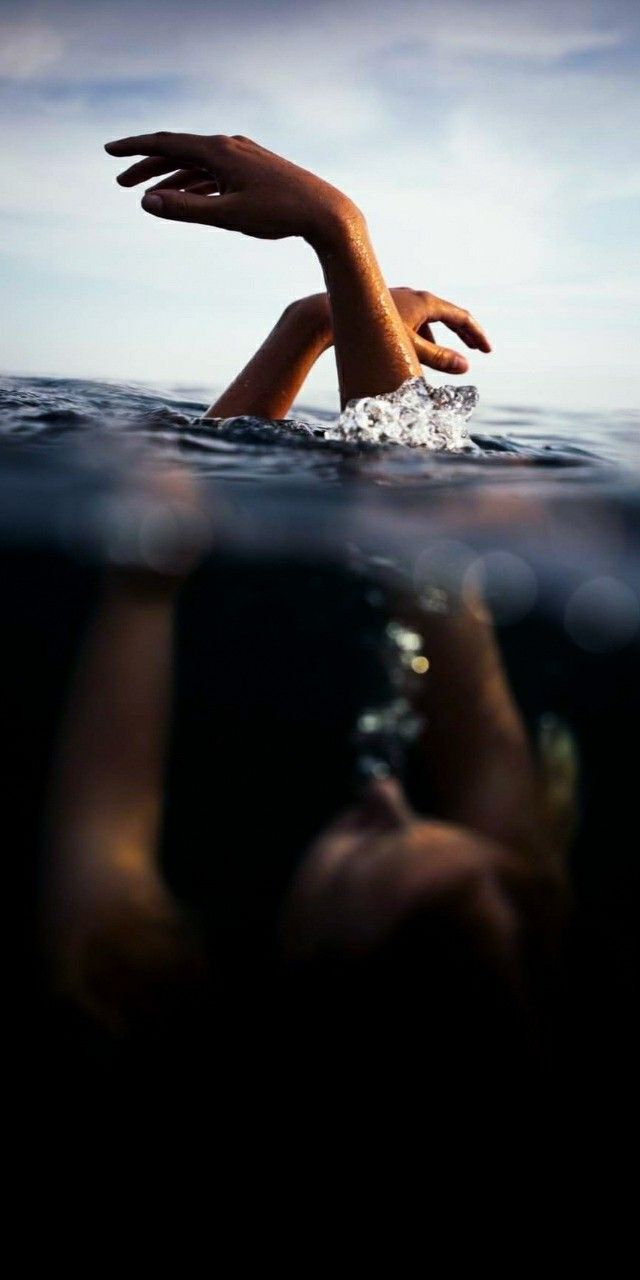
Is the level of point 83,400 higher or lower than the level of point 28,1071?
higher

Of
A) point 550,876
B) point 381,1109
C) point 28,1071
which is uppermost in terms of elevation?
point 550,876

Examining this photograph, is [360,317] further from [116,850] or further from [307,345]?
[116,850]

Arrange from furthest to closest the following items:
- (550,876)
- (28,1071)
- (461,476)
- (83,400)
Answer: (83,400) → (461,476) → (28,1071) → (550,876)

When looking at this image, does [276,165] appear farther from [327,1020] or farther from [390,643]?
[327,1020]

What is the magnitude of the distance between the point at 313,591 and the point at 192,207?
4.99ft

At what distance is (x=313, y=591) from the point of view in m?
3.53

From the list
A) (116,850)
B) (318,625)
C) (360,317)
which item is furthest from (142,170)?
(116,850)

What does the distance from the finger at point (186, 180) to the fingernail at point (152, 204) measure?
44 cm

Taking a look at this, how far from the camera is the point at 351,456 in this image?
12.3 ft

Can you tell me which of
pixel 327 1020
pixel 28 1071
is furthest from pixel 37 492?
pixel 327 1020

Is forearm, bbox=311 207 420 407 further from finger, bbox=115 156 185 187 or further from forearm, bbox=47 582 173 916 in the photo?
forearm, bbox=47 582 173 916


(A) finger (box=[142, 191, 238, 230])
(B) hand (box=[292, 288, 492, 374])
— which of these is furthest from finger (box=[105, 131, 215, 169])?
(B) hand (box=[292, 288, 492, 374])

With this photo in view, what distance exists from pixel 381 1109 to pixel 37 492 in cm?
242

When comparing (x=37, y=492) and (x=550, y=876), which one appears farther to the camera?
(x=37, y=492)
